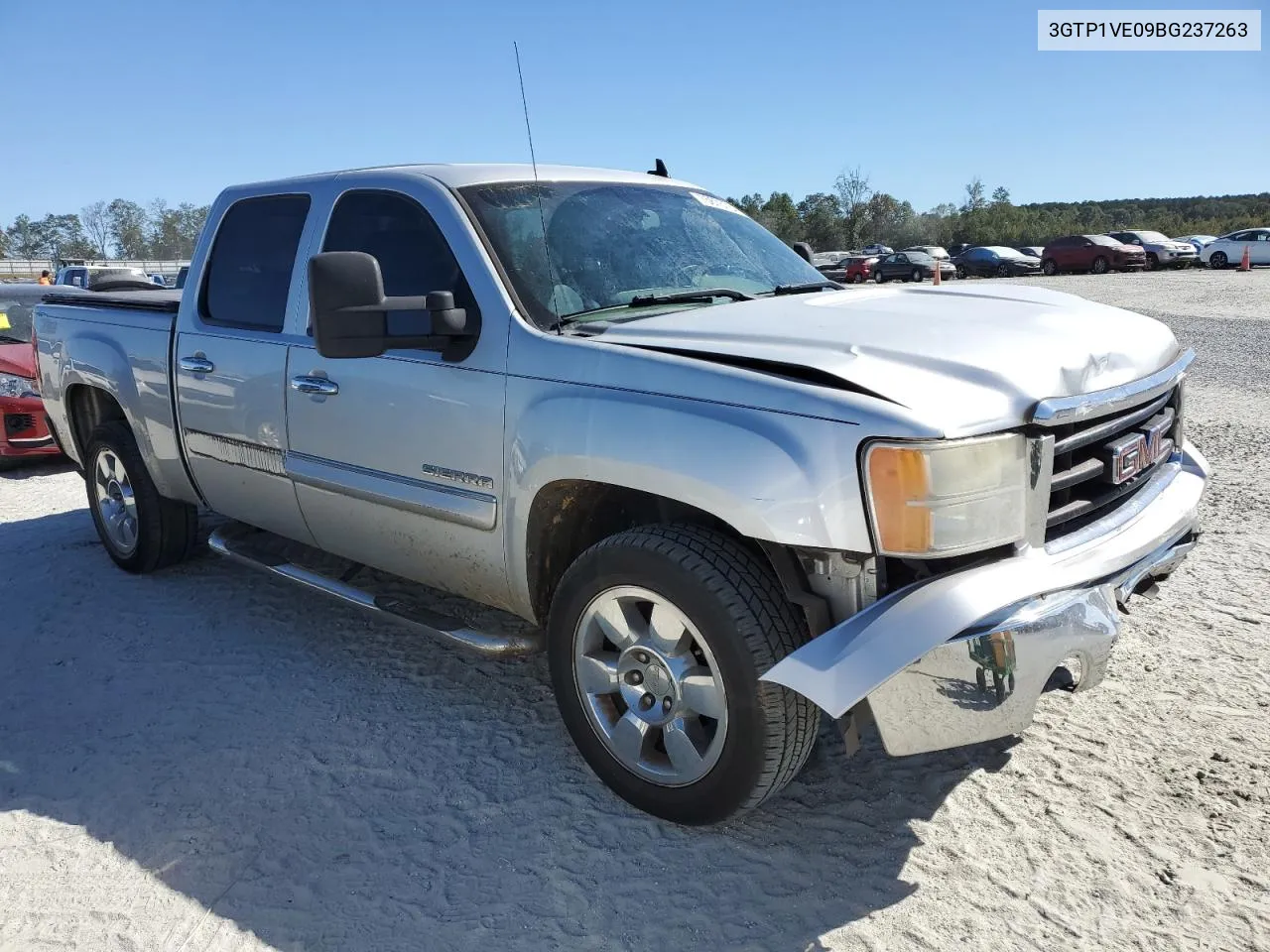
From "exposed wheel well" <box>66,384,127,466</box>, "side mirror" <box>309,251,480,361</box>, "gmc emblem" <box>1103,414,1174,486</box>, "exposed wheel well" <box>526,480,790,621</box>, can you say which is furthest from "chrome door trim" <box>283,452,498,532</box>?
"exposed wheel well" <box>66,384,127,466</box>

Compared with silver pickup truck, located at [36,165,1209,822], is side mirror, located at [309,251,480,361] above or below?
above

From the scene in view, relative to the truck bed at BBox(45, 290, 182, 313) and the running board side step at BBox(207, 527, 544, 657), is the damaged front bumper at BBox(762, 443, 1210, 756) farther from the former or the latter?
the truck bed at BBox(45, 290, 182, 313)

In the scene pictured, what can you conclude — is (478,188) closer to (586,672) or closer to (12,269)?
(586,672)

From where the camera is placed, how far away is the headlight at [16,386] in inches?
320

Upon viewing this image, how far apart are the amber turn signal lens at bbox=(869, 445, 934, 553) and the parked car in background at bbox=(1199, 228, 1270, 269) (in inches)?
1468

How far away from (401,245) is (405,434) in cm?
72

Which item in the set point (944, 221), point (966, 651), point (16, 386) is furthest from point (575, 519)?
point (944, 221)

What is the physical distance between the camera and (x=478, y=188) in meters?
3.53

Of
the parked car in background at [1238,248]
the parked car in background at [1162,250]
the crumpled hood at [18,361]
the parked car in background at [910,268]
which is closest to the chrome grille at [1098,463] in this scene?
the crumpled hood at [18,361]

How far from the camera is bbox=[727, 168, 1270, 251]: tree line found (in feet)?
197

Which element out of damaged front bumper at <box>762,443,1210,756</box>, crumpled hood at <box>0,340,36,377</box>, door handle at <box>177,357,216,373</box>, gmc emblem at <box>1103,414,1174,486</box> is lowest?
damaged front bumper at <box>762,443,1210,756</box>

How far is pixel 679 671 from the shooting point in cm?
278

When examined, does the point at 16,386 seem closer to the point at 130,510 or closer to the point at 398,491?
the point at 130,510

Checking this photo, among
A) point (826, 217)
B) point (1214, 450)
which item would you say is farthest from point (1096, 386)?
point (826, 217)
